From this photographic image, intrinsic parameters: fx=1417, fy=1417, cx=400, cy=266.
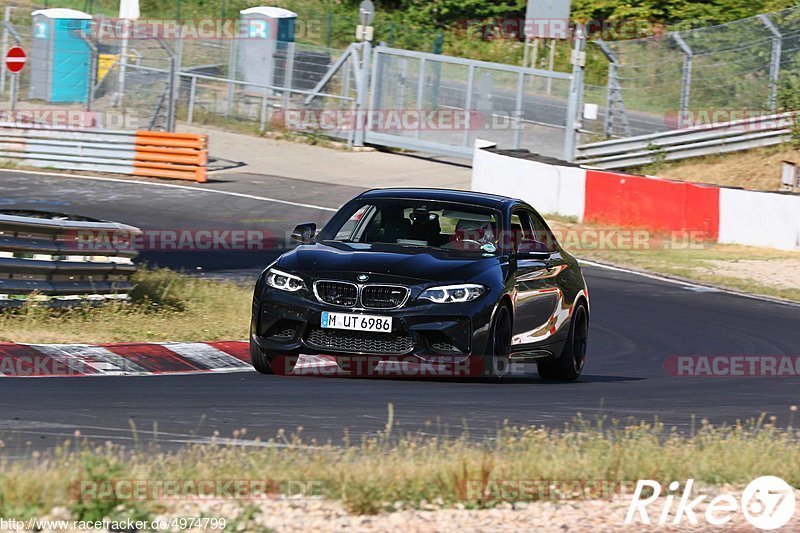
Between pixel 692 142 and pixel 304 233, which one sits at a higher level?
pixel 692 142

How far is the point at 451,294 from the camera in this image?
973 cm

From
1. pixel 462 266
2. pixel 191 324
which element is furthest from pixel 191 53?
pixel 462 266

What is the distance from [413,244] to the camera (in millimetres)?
10648

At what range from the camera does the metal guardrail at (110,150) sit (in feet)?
94.7

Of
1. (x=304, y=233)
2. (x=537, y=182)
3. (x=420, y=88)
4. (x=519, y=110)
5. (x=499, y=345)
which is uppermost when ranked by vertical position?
(x=420, y=88)

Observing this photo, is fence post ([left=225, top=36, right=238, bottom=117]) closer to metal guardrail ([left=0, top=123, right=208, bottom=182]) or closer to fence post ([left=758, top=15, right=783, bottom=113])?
metal guardrail ([left=0, top=123, right=208, bottom=182])

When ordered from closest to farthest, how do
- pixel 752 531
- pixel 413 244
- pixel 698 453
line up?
pixel 752 531 → pixel 698 453 → pixel 413 244

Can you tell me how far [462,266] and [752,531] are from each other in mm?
4317

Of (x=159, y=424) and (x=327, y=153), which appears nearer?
(x=159, y=424)

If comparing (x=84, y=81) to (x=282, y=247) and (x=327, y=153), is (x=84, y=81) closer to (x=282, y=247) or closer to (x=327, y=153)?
(x=327, y=153)

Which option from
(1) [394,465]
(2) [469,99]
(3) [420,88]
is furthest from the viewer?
(3) [420,88]

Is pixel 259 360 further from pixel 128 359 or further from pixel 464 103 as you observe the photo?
pixel 464 103

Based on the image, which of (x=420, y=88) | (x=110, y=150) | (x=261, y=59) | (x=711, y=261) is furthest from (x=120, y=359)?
(x=261, y=59)

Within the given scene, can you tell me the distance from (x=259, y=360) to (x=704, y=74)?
2153 cm
